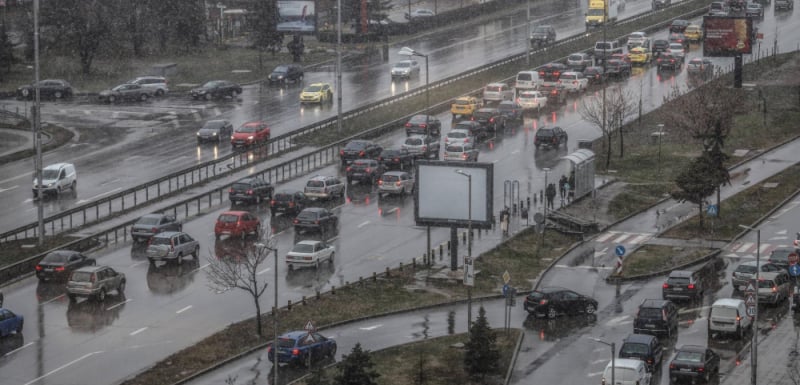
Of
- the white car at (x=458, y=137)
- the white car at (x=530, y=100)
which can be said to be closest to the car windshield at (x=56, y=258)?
the white car at (x=458, y=137)

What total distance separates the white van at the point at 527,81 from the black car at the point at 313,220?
4718 centimetres

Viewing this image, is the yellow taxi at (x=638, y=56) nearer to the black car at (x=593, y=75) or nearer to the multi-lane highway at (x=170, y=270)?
the black car at (x=593, y=75)

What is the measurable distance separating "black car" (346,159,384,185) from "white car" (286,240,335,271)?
19669 millimetres

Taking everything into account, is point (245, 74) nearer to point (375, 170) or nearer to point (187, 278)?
point (375, 170)

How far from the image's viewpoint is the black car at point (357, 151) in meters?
103

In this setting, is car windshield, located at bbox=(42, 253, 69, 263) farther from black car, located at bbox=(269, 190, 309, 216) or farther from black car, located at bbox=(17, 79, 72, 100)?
black car, located at bbox=(17, 79, 72, 100)

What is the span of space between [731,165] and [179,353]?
55.5 metres

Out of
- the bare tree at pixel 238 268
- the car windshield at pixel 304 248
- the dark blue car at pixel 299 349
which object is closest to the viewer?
the dark blue car at pixel 299 349

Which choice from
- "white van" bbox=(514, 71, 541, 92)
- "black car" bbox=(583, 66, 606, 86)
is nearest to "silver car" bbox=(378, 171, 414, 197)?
"white van" bbox=(514, 71, 541, 92)

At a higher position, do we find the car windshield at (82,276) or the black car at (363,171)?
the black car at (363,171)

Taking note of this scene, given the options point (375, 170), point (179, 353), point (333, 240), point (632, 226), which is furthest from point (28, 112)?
point (179, 353)

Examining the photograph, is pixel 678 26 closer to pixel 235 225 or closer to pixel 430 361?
pixel 235 225

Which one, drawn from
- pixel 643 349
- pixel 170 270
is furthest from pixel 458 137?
pixel 643 349

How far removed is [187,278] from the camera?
75000 mm
